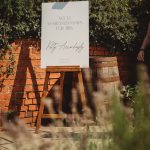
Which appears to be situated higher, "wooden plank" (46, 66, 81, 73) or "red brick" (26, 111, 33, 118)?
"wooden plank" (46, 66, 81, 73)

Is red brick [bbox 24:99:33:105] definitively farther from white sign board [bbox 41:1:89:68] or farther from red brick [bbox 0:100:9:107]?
white sign board [bbox 41:1:89:68]

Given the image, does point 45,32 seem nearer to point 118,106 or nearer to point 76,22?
point 76,22

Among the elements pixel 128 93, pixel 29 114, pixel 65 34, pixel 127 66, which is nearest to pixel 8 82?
pixel 29 114

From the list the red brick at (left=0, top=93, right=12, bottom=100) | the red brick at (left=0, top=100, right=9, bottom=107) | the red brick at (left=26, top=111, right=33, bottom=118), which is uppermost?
the red brick at (left=0, top=93, right=12, bottom=100)

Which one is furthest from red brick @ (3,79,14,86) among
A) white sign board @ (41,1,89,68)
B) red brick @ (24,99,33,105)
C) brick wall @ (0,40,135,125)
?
white sign board @ (41,1,89,68)

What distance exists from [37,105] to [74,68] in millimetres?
952

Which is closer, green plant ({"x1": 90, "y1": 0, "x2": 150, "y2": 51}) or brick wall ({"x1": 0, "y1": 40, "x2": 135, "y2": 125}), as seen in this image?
brick wall ({"x1": 0, "y1": 40, "x2": 135, "y2": 125})

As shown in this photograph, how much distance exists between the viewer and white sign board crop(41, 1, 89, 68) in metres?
5.06

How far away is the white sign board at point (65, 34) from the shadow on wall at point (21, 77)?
0.54 metres

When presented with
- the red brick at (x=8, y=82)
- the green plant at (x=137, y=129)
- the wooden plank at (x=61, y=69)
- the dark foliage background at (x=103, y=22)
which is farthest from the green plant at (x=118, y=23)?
the green plant at (x=137, y=129)

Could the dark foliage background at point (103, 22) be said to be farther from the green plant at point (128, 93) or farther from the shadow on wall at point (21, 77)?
the green plant at point (128, 93)

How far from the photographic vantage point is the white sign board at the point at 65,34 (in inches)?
199

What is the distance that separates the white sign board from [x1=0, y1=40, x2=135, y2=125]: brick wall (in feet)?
1.79

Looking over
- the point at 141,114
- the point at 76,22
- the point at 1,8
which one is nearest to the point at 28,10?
the point at 1,8
